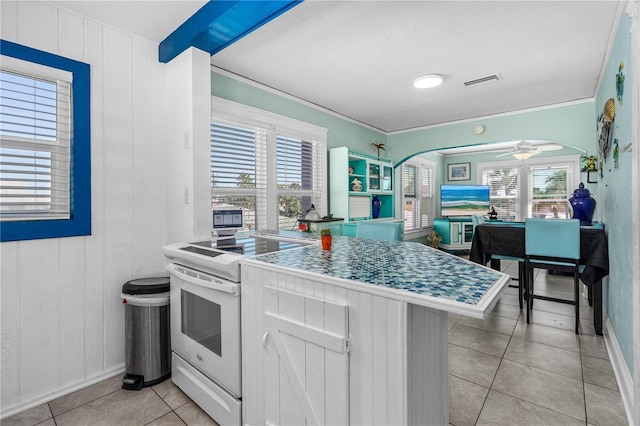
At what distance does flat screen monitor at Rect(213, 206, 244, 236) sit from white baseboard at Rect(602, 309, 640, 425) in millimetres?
2827

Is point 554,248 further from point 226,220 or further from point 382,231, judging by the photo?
point 226,220

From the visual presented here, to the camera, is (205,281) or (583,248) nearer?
(205,281)

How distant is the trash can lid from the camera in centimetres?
219

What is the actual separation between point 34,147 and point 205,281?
148cm

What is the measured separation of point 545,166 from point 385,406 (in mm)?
7782

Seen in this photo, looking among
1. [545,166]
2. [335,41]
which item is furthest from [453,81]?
[545,166]

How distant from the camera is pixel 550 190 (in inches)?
273

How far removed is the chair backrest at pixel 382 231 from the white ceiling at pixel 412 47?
155 centimetres

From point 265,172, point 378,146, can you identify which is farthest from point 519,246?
point 265,172

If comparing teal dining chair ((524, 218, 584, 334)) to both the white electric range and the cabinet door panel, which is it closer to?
the white electric range

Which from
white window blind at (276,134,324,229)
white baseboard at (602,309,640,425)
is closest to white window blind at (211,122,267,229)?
white window blind at (276,134,324,229)

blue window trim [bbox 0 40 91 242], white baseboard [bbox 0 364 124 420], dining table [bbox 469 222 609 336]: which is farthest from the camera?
dining table [bbox 469 222 609 336]

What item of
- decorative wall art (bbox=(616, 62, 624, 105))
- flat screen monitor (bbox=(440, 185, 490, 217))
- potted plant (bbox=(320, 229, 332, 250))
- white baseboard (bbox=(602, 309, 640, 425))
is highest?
decorative wall art (bbox=(616, 62, 624, 105))

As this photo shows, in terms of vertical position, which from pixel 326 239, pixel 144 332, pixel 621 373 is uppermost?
pixel 326 239
